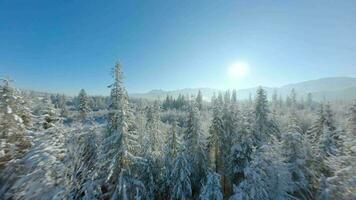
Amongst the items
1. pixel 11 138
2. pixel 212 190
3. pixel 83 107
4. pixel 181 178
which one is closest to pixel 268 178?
pixel 212 190

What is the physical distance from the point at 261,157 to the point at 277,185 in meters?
2.06

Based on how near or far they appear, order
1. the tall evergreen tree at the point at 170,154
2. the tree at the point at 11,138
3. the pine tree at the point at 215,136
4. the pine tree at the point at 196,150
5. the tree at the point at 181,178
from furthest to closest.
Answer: the pine tree at the point at 215,136, the pine tree at the point at 196,150, the tall evergreen tree at the point at 170,154, the tree at the point at 181,178, the tree at the point at 11,138

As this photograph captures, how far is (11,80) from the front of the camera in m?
15.6

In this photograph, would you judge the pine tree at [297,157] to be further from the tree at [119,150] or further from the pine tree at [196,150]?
the tree at [119,150]

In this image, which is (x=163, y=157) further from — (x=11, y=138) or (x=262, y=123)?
(x=11, y=138)

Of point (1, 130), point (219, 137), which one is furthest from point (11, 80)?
point (219, 137)

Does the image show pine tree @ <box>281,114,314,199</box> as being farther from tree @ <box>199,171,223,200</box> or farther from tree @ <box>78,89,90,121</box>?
tree @ <box>78,89,90,121</box>

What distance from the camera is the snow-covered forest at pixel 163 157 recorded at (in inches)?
312

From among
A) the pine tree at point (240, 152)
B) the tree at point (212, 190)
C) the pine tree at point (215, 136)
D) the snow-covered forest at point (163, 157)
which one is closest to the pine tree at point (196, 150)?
the snow-covered forest at point (163, 157)

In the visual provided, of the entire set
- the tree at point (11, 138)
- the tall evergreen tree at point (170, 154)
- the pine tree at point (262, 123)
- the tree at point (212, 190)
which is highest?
the tree at point (11, 138)

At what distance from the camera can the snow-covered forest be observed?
26.0 feet

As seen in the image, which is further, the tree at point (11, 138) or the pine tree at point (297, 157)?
the pine tree at point (297, 157)

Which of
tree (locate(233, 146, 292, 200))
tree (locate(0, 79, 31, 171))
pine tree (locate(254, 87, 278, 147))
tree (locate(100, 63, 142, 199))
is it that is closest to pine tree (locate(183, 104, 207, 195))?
pine tree (locate(254, 87, 278, 147))

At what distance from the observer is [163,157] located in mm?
26719
